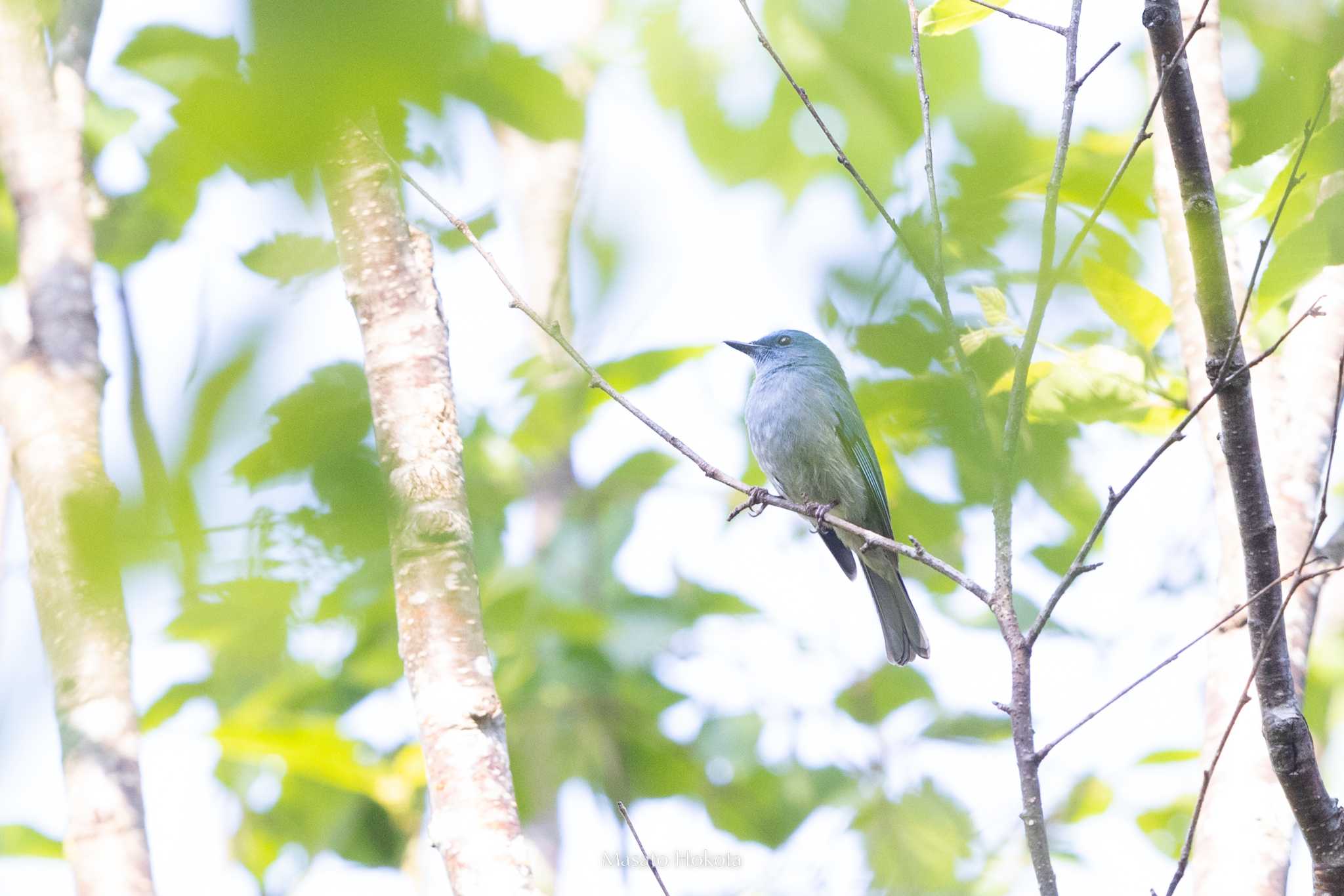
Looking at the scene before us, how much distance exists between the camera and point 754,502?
5051 mm

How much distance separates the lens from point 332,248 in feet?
3.40

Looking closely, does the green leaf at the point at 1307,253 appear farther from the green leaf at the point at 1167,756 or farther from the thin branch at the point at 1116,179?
the green leaf at the point at 1167,756

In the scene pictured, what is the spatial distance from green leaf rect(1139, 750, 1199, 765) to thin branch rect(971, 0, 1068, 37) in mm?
4207

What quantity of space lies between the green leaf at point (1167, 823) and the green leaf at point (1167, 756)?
321mm

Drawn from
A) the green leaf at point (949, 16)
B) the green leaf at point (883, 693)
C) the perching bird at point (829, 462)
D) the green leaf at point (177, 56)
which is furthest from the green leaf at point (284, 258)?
the green leaf at point (883, 693)

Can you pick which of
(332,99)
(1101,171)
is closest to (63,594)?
(332,99)

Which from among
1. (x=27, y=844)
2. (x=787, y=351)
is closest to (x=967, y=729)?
(x=787, y=351)

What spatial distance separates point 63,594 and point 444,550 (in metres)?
2.03

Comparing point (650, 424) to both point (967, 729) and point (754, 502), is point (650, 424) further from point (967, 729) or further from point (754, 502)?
point (967, 729)

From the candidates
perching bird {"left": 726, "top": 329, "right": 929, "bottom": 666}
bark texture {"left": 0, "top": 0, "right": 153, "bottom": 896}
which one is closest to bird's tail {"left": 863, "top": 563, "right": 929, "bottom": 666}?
perching bird {"left": 726, "top": 329, "right": 929, "bottom": 666}

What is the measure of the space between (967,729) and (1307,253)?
3.56m

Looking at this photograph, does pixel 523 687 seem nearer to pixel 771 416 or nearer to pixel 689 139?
pixel 771 416

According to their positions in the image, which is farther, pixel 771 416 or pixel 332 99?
pixel 771 416

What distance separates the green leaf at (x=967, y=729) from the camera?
579 centimetres
